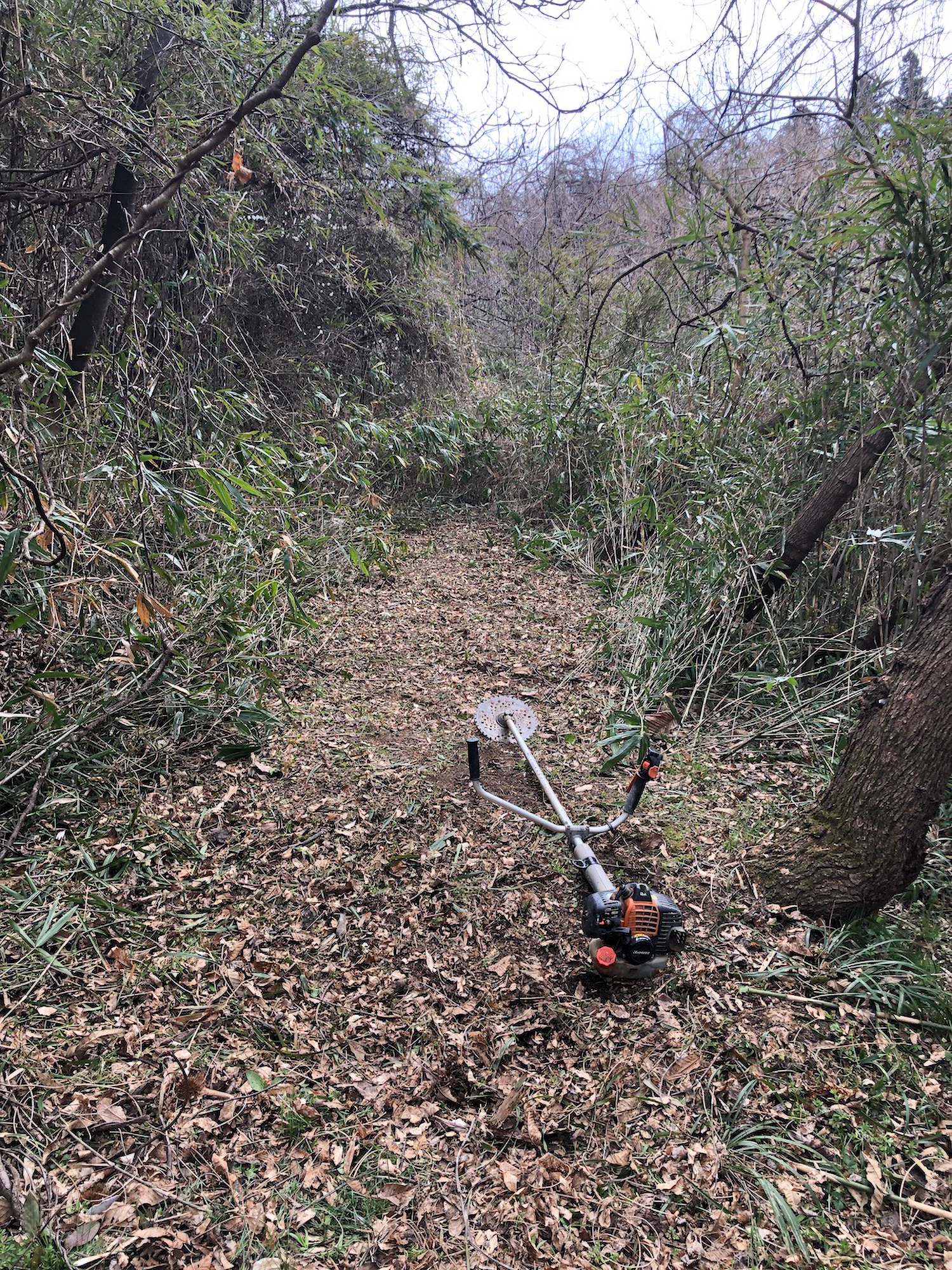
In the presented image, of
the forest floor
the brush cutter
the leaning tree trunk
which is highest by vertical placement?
the leaning tree trunk

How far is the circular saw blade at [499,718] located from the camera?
2.27m

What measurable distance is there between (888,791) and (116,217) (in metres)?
3.57

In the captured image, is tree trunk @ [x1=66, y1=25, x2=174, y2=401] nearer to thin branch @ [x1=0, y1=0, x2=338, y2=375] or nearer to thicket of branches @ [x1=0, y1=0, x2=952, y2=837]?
thicket of branches @ [x1=0, y1=0, x2=952, y2=837]

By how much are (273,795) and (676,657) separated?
5.38 ft

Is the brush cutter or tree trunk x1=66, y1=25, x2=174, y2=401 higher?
tree trunk x1=66, y1=25, x2=174, y2=401

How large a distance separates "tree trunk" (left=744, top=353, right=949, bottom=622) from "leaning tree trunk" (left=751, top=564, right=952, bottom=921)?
951mm

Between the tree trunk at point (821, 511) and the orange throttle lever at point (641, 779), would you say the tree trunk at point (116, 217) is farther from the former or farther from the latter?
the tree trunk at point (821, 511)

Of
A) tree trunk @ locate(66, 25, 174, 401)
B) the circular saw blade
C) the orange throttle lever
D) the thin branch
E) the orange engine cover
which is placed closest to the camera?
the thin branch

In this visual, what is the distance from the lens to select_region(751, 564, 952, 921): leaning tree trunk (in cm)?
152

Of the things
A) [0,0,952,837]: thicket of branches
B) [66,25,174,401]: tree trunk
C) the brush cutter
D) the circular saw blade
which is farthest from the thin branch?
the brush cutter

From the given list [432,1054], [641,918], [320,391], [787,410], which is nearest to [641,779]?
[641,918]

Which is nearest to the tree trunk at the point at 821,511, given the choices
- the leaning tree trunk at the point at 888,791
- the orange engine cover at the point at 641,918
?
the leaning tree trunk at the point at 888,791

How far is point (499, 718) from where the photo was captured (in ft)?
7.64

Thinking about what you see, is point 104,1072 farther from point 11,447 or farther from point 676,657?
Result: point 676,657
